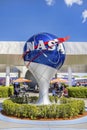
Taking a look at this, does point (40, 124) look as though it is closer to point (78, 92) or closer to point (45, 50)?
point (45, 50)

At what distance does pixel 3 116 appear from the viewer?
12.4 metres

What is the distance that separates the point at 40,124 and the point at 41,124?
0.14 feet

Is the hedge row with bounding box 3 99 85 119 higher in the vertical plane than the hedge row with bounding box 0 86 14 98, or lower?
lower

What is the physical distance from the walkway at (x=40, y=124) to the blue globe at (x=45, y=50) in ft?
11.3

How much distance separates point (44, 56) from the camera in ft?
43.0

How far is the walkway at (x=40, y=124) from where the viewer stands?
32.2ft

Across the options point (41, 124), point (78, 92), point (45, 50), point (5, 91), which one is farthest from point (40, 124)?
point (5, 91)

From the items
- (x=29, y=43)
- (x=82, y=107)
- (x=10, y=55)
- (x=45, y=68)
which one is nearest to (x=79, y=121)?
(x=82, y=107)

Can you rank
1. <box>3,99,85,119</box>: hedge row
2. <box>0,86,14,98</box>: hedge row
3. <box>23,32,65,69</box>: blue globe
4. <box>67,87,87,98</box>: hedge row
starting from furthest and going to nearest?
<box>0,86,14,98</box>: hedge row → <box>67,87,87,98</box>: hedge row → <box>23,32,65,69</box>: blue globe → <box>3,99,85,119</box>: hedge row

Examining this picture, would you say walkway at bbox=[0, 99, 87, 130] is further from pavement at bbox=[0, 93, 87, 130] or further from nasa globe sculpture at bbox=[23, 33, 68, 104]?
nasa globe sculpture at bbox=[23, 33, 68, 104]

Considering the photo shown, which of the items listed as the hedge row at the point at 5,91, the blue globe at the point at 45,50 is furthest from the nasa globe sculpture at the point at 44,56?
the hedge row at the point at 5,91

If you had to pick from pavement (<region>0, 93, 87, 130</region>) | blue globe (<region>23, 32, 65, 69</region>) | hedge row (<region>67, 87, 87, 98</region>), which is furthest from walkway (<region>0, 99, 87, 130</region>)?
hedge row (<region>67, 87, 87, 98</region>)

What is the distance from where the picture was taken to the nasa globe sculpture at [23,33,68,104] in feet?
42.9

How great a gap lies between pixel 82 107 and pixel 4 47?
15.6 metres
